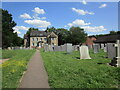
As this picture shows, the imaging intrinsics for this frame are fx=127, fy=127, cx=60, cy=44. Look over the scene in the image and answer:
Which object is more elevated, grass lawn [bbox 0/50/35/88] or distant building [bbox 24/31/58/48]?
distant building [bbox 24/31/58/48]

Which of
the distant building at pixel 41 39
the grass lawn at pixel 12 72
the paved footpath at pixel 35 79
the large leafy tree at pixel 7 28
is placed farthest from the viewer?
the distant building at pixel 41 39

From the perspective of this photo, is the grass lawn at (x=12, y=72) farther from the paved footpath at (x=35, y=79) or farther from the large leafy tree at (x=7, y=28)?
the large leafy tree at (x=7, y=28)

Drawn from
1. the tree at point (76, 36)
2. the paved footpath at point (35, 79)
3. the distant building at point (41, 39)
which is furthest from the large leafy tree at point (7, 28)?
the paved footpath at point (35, 79)

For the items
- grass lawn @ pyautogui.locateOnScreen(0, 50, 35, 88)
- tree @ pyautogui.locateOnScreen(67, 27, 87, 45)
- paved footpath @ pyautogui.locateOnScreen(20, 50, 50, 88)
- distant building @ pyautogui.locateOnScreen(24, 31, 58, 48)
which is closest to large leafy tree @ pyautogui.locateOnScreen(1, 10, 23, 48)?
distant building @ pyautogui.locateOnScreen(24, 31, 58, 48)

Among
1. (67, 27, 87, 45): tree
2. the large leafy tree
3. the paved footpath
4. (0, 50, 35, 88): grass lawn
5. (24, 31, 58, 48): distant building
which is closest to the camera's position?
the paved footpath

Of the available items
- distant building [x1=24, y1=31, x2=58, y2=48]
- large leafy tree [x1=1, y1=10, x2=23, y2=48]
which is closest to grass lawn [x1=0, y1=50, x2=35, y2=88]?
large leafy tree [x1=1, y1=10, x2=23, y2=48]

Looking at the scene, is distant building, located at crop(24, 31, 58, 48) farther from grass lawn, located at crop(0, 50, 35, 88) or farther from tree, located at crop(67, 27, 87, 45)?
grass lawn, located at crop(0, 50, 35, 88)

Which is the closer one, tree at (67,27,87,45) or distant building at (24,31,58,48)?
tree at (67,27,87,45)

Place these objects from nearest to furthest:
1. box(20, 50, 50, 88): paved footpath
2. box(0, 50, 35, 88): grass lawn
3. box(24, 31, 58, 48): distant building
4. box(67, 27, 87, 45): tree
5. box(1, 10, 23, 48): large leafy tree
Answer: box(20, 50, 50, 88): paved footpath
box(0, 50, 35, 88): grass lawn
box(1, 10, 23, 48): large leafy tree
box(67, 27, 87, 45): tree
box(24, 31, 58, 48): distant building

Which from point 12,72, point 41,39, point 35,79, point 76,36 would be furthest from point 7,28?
point 35,79

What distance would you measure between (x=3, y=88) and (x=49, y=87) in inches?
66.5

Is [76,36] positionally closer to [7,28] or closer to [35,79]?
[7,28]

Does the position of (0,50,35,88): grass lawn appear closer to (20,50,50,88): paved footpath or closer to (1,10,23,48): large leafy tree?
(20,50,50,88): paved footpath

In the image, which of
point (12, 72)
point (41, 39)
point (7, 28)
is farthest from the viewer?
point (41, 39)
